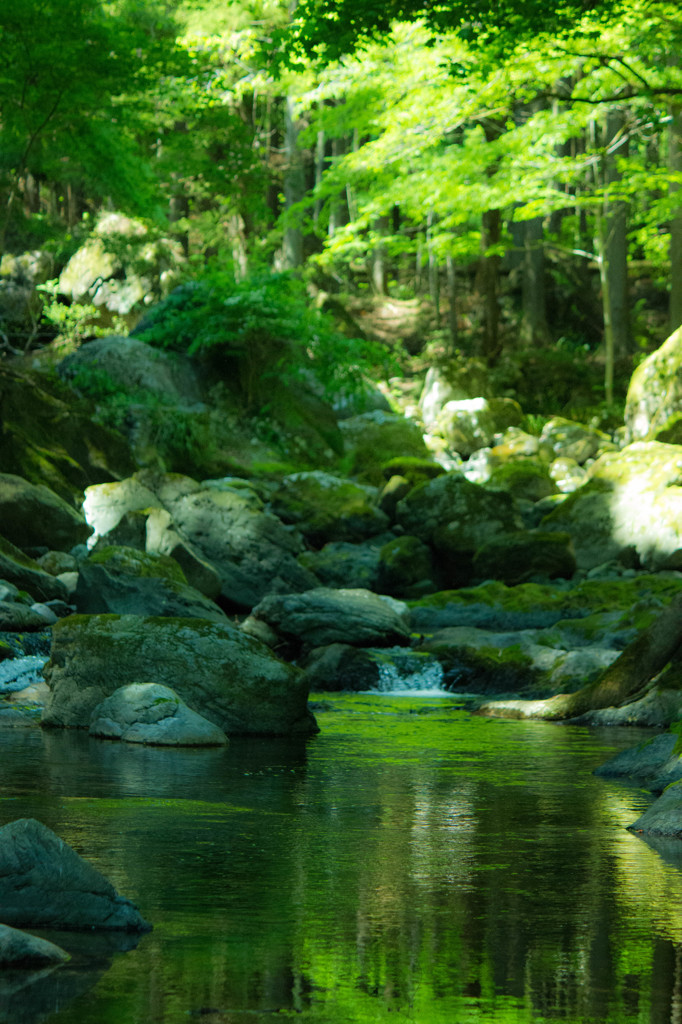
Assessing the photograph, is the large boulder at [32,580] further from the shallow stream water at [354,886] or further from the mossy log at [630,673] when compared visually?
the mossy log at [630,673]

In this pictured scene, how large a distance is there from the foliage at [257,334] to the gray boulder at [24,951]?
21.7 m

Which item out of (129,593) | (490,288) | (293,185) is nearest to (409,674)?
(129,593)

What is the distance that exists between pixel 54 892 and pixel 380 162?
713 inches

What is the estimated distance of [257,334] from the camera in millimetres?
25422

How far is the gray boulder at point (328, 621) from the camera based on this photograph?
12891mm

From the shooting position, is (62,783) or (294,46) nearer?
(62,783)

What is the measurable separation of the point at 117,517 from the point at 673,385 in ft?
43.0

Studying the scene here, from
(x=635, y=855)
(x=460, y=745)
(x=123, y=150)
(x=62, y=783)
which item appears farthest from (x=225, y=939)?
(x=123, y=150)

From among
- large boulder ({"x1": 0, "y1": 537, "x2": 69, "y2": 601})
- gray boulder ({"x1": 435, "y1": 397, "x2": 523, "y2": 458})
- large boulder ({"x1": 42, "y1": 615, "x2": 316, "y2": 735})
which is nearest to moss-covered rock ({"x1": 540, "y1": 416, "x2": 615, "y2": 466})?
gray boulder ({"x1": 435, "y1": 397, "x2": 523, "y2": 458})

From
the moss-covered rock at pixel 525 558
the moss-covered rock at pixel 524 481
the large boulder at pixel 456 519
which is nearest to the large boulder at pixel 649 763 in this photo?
the moss-covered rock at pixel 525 558

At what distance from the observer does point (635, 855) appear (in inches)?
191

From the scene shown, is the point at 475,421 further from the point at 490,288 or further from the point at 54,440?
the point at 54,440

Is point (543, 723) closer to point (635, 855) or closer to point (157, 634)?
point (157, 634)

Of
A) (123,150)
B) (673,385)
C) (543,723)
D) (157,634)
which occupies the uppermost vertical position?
(123,150)
